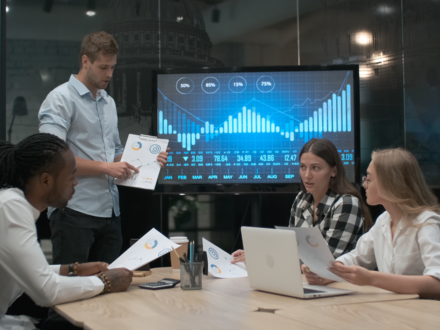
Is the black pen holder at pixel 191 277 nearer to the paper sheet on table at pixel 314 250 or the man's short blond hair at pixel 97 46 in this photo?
the paper sheet on table at pixel 314 250

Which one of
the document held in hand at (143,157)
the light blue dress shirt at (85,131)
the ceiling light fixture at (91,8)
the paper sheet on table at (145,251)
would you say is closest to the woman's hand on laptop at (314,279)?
the paper sheet on table at (145,251)

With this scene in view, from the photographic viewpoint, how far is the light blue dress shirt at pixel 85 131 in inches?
118

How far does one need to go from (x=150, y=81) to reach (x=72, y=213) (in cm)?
172

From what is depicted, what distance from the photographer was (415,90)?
4.36 m

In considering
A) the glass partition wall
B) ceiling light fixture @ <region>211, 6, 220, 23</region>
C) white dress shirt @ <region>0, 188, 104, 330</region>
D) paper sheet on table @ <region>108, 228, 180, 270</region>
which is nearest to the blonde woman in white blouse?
paper sheet on table @ <region>108, 228, 180, 270</region>

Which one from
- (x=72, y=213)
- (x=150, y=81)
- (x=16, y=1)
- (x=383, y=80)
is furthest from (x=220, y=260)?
(x=16, y=1)

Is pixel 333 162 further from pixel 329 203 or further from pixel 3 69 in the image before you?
pixel 3 69

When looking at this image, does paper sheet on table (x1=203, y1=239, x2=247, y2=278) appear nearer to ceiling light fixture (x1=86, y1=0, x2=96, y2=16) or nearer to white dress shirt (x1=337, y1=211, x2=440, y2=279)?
white dress shirt (x1=337, y1=211, x2=440, y2=279)

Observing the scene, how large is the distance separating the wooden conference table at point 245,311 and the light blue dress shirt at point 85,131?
109 cm

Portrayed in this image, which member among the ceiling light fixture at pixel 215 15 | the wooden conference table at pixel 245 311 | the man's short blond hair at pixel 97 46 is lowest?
the wooden conference table at pixel 245 311

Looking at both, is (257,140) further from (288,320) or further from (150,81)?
(288,320)

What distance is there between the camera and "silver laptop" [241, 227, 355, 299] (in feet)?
5.98

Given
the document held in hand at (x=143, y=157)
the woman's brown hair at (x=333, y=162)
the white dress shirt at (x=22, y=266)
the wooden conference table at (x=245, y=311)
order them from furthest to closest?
the document held in hand at (x=143, y=157)
the woman's brown hair at (x=333, y=162)
the white dress shirt at (x=22, y=266)
the wooden conference table at (x=245, y=311)

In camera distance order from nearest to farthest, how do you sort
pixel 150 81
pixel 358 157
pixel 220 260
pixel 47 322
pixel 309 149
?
pixel 47 322 < pixel 220 260 < pixel 309 149 < pixel 358 157 < pixel 150 81
